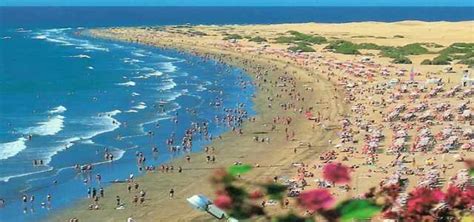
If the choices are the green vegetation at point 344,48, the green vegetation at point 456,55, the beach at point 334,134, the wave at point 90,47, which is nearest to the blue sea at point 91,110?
the beach at point 334,134

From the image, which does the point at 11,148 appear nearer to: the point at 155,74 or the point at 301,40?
the point at 155,74

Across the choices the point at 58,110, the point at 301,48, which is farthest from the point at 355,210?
the point at 301,48

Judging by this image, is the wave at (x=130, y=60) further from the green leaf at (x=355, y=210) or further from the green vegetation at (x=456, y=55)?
the green leaf at (x=355, y=210)

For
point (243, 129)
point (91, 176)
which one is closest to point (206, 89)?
point (243, 129)

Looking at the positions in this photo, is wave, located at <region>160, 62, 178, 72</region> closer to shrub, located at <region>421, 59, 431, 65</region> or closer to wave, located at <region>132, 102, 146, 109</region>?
wave, located at <region>132, 102, 146, 109</region>

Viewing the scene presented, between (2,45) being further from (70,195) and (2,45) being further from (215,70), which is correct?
(70,195)

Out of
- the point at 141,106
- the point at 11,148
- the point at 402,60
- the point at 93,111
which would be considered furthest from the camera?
the point at 402,60
